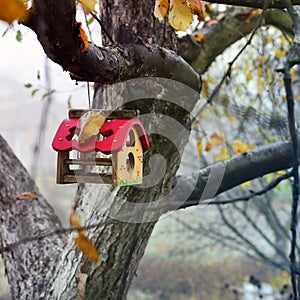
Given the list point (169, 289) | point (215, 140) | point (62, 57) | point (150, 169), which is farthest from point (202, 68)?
point (169, 289)

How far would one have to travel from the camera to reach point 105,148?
0.76 meters

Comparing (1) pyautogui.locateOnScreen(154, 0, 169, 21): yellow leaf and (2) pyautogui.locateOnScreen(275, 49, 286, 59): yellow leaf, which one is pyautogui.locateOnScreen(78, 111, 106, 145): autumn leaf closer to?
(1) pyautogui.locateOnScreen(154, 0, 169, 21): yellow leaf

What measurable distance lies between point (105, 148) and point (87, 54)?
18 cm

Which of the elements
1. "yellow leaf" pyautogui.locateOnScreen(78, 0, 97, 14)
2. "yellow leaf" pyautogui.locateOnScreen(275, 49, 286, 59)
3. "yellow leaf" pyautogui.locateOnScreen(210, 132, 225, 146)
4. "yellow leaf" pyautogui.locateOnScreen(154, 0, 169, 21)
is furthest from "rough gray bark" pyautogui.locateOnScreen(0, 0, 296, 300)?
"yellow leaf" pyautogui.locateOnScreen(275, 49, 286, 59)

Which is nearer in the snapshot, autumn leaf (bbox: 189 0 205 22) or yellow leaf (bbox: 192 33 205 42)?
autumn leaf (bbox: 189 0 205 22)

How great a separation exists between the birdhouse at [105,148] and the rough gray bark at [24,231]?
0.54m

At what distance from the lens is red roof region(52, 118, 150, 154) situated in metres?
0.76

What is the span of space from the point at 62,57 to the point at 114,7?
0.58 m

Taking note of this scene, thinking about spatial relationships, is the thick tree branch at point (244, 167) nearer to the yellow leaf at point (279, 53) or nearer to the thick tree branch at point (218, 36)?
the thick tree branch at point (218, 36)

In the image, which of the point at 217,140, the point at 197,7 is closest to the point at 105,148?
the point at 197,7

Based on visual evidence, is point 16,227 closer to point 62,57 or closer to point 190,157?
point 62,57

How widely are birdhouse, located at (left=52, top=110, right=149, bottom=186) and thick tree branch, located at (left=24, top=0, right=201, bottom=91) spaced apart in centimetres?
8

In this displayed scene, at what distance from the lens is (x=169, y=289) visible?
364cm

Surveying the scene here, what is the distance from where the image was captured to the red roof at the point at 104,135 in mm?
759
